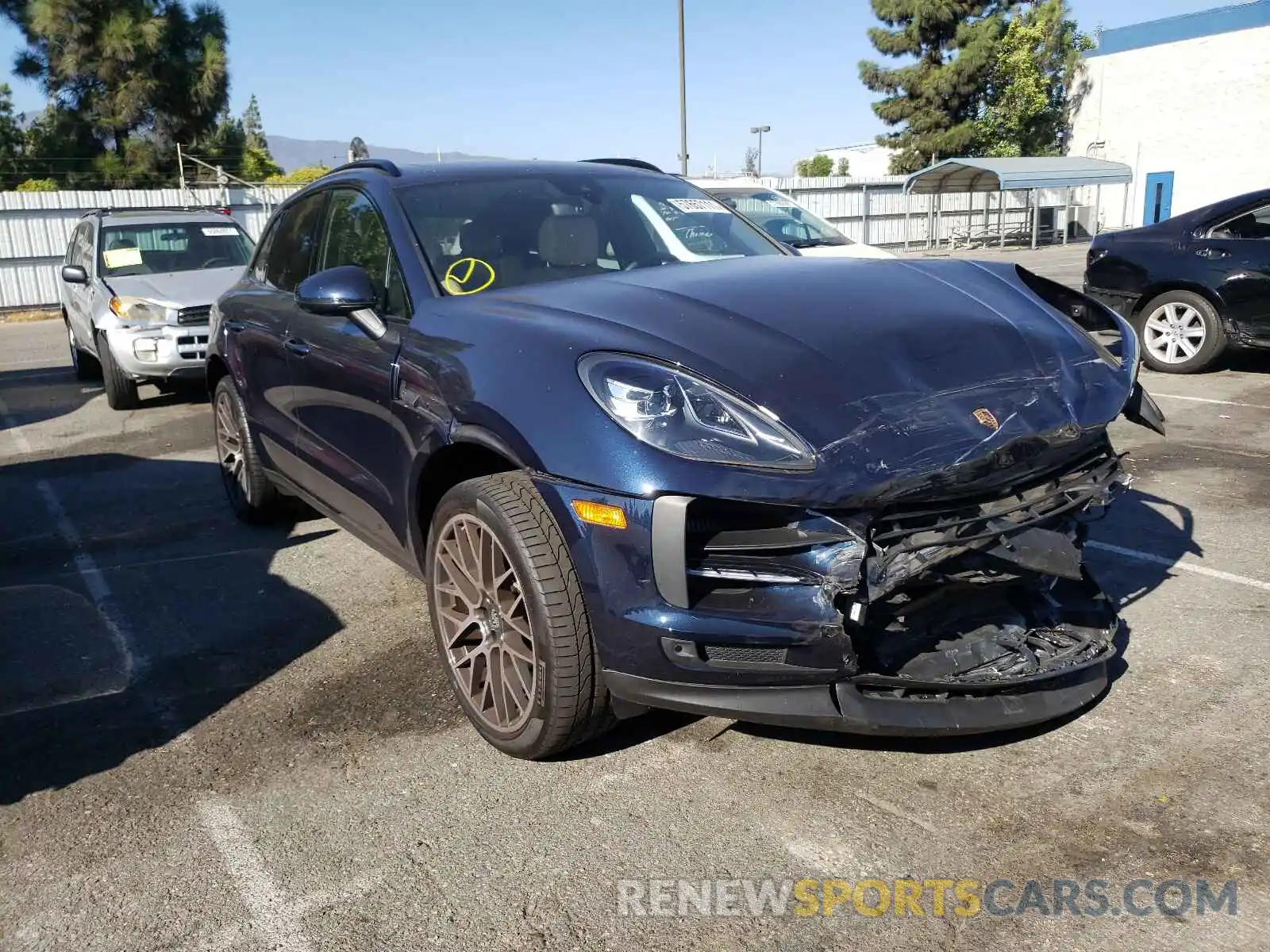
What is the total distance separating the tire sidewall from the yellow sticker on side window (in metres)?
8.22

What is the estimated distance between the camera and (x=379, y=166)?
4.18 meters

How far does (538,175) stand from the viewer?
13.7ft

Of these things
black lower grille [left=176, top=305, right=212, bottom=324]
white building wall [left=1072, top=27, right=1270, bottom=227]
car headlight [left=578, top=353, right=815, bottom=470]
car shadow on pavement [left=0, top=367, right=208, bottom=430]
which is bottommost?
car shadow on pavement [left=0, top=367, right=208, bottom=430]

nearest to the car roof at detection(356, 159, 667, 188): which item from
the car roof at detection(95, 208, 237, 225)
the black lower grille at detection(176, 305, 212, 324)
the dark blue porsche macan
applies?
the dark blue porsche macan

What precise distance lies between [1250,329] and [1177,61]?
108ft

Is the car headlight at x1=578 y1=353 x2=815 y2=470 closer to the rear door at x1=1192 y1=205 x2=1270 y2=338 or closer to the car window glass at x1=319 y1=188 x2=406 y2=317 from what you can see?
the car window glass at x1=319 y1=188 x2=406 y2=317

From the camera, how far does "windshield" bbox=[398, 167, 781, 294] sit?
368 centimetres

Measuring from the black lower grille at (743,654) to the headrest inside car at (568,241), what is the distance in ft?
5.65

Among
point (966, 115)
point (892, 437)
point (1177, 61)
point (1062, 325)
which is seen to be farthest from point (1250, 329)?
point (966, 115)

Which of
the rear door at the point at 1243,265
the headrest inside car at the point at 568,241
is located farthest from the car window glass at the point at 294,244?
the rear door at the point at 1243,265

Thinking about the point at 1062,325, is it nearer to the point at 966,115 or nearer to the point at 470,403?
the point at 470,403

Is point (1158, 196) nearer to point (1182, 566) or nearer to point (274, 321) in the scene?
point (1182, 566)

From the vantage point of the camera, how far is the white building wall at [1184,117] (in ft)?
110

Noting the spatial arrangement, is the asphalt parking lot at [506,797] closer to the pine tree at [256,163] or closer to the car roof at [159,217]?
the car roof at [159,217]
